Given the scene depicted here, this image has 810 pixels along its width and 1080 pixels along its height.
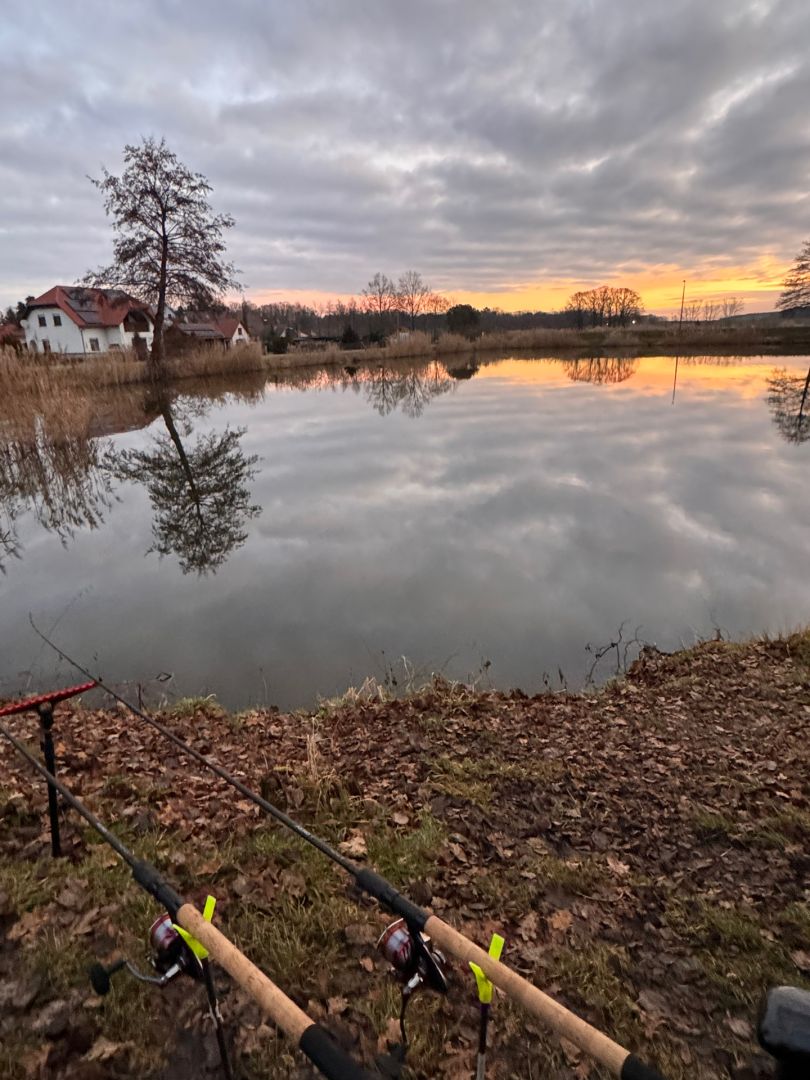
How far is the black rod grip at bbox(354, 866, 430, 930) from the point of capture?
1868 millimetres

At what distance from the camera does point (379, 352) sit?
60.5m

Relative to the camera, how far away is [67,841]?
367cm

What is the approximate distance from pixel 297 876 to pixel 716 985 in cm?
229

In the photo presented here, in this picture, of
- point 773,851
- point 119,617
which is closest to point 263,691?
point 119,617

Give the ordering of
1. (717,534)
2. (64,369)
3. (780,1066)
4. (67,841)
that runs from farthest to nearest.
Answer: (64,369)
(717,534)
(67,841)
(780,1066)

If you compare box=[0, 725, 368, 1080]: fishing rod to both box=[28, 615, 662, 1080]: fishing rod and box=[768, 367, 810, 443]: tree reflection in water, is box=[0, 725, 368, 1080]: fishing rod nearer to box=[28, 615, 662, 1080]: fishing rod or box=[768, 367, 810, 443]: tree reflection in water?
box=[28, 615, 662, 1080]: fishing rod

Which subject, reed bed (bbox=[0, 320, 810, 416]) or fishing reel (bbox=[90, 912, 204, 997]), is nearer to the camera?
fishing reel (bbox=[90, 912, 204, 997])

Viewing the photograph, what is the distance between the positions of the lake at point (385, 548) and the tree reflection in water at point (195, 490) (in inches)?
3.1

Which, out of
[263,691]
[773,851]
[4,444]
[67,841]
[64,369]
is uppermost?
[64,369]

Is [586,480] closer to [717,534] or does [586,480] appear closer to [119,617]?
[717,534]

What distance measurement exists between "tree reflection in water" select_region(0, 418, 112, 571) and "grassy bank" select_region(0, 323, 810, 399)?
284 centimetres

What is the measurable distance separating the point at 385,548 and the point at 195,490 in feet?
22.1

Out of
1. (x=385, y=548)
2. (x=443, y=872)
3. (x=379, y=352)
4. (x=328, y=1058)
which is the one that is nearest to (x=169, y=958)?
(x=328, y=1058)

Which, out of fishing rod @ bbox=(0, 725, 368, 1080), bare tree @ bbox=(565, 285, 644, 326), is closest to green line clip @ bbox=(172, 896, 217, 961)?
fishing rod @ bbox=(0, 725, 368, 1080)
